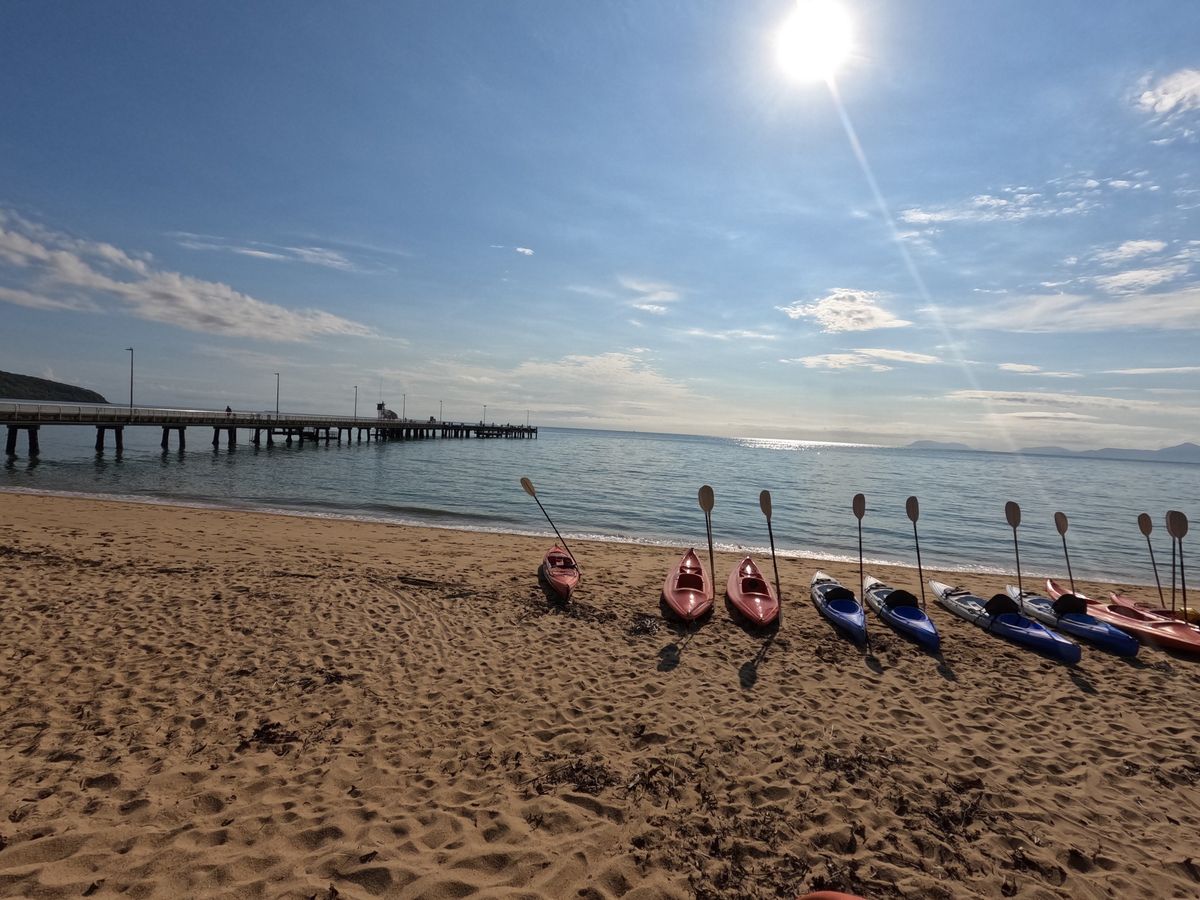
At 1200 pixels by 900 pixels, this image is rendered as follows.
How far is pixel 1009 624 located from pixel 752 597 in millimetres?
3959

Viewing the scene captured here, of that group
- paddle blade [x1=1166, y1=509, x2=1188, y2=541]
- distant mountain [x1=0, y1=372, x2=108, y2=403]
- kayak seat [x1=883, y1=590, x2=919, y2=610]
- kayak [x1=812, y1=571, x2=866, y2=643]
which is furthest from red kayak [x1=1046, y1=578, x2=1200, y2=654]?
distant mountain [x1=0, y1=372, x2=108, y2=403]

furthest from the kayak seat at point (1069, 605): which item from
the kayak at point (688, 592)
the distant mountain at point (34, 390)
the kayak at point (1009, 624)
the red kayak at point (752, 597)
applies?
the distant mountain at point (34, 390)

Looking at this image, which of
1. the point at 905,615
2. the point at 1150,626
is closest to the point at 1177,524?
the point at 1150,626

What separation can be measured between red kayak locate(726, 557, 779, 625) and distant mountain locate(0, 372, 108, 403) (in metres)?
197

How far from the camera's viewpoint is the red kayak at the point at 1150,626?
27.2ft

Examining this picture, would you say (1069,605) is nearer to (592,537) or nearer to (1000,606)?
(1000,606)

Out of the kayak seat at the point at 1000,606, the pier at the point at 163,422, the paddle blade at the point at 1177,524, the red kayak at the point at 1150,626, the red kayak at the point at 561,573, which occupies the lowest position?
the red kayak at the point at 1150,626

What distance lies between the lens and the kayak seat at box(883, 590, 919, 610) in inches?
354

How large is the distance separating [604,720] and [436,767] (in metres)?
1.69

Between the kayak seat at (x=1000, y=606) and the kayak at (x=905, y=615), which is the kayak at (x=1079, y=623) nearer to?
the kayak seat at (x=1000, y=606)

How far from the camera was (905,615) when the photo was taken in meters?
8.77

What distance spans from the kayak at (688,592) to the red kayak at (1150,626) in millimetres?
6258

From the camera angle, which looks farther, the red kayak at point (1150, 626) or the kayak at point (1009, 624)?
the red kayak at point (1150, 626)

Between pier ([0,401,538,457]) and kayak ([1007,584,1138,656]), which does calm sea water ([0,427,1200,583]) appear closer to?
pier ([0,401,538,457])
